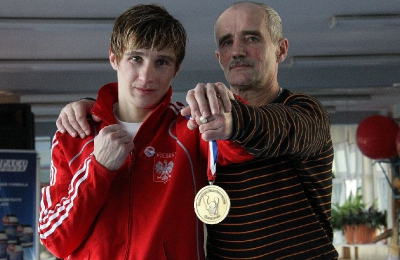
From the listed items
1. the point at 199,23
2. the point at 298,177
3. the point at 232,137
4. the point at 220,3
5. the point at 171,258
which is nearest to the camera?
the point at 232,137

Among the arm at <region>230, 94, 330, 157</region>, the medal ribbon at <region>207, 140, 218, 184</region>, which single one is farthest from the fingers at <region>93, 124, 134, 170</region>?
the arm at <region>230, 94, 330, 157</region>

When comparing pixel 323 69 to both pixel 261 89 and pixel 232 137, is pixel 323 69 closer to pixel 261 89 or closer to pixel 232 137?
pixel 261 89

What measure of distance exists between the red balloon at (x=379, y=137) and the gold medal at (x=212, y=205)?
6.87 m

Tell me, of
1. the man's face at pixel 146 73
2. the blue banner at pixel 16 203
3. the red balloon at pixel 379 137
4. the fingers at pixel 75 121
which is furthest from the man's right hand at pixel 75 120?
the red balloon at pixel 379 137

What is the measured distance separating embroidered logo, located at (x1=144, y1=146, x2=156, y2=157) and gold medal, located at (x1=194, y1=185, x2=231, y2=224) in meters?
0.23

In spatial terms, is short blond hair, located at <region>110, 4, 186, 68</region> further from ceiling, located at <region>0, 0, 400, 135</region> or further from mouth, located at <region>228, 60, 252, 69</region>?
ceiling, located at <region>0, 0, 400, 135</region>

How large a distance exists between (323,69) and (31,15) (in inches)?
174

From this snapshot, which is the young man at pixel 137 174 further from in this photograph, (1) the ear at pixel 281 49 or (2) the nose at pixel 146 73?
(1) the ear at pixel 281 49

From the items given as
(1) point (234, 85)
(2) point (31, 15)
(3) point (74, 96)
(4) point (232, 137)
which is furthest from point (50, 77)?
(4) point (232, 137)

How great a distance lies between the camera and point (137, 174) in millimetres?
1708

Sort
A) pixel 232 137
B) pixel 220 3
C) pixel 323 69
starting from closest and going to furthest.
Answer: pixel 232 137 → pixel 220 3 → pixel 323 69

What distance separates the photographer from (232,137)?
136cm

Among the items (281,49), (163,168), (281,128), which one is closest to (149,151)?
(163,168)

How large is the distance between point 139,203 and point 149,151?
143mm
